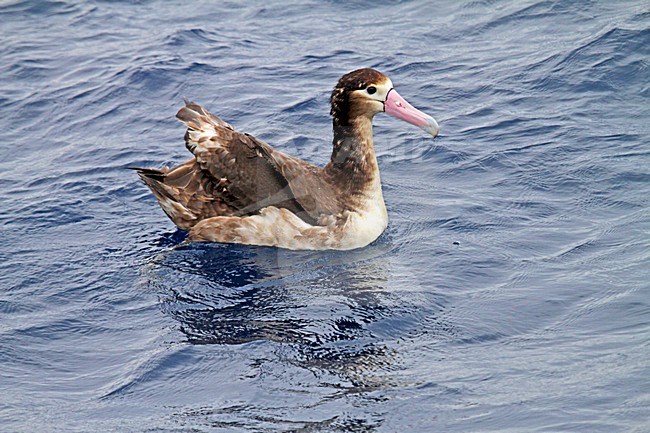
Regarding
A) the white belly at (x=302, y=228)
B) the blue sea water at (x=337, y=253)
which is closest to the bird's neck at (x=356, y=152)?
the white belly at (x=302, y=228)

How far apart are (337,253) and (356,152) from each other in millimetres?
963

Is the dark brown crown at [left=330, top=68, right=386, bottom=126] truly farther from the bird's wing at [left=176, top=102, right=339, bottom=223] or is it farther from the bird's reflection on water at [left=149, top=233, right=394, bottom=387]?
the bird's reflection on water at [left=149, top=233, right=394, bottom=387]

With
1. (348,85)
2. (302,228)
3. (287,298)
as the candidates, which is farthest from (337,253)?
(348,85)

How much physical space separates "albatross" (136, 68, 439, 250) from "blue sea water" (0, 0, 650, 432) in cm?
21

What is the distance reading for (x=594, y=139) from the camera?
1098 centimetres

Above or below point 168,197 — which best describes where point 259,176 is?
above

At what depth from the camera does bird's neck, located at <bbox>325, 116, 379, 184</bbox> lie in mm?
9594

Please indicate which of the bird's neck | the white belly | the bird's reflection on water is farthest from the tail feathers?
the bird's neck

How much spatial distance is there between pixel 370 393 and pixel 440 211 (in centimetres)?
337

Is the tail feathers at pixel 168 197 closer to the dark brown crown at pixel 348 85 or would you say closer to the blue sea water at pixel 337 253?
the blue sea water at pixel 337 253

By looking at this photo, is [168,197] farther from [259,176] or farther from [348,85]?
[348,85]

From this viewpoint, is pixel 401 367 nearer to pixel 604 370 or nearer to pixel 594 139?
pixel 604 370

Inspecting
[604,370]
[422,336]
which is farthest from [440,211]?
[604,370]

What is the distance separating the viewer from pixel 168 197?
9719mm
